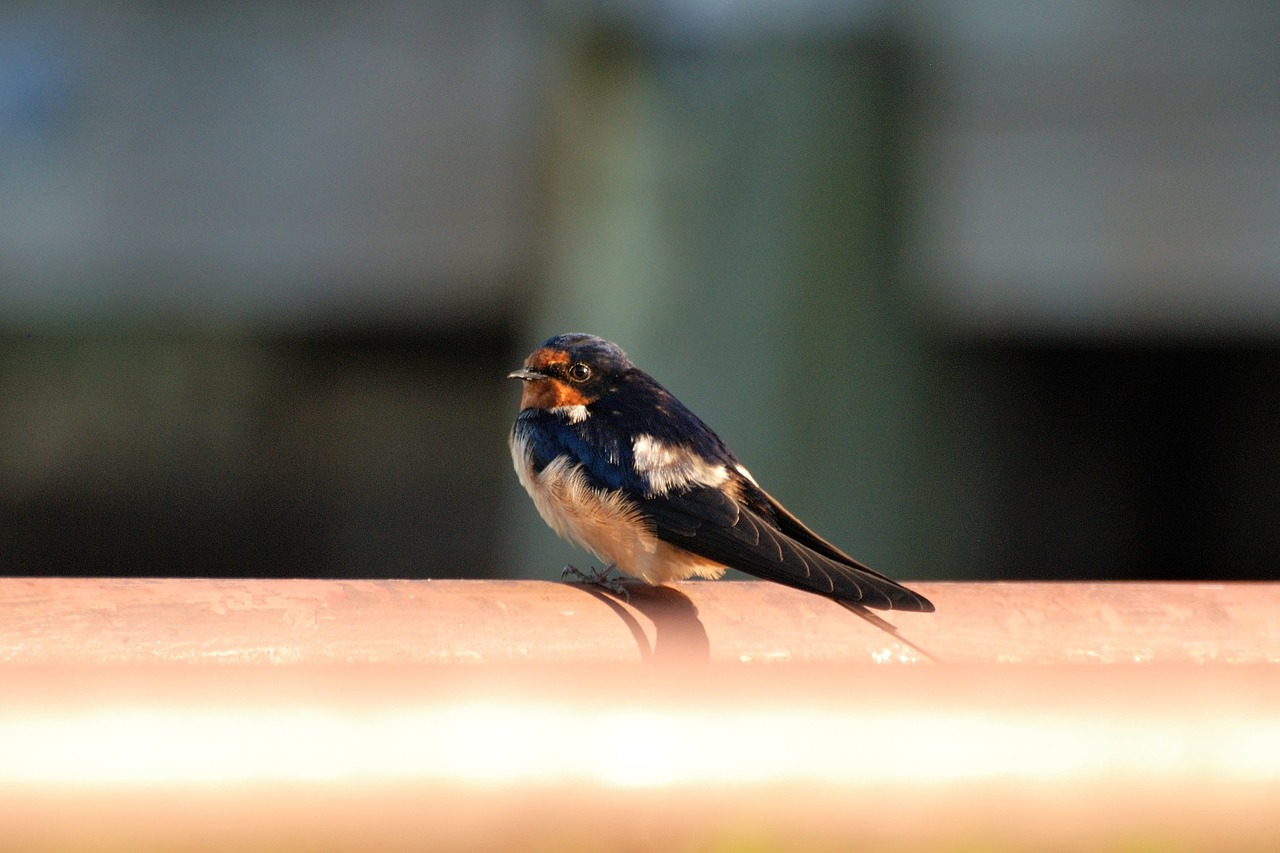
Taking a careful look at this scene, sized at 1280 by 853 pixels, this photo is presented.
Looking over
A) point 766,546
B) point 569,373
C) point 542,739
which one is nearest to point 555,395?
point 569,373

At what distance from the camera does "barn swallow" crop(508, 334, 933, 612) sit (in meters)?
1.70

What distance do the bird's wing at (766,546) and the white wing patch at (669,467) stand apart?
2 cm

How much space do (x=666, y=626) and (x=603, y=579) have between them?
0.55 metres

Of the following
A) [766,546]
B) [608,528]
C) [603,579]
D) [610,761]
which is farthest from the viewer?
[608,528]

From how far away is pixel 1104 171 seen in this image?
3.25 m

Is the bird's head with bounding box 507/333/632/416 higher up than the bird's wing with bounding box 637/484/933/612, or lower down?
higher up

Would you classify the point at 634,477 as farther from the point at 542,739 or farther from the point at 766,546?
the point at 542,739

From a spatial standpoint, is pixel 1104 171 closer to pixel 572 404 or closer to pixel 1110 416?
→ pixel 1110 416

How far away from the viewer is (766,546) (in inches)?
62.2

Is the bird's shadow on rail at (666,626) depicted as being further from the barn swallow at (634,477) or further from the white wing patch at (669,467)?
the white wing patch at (669,467)

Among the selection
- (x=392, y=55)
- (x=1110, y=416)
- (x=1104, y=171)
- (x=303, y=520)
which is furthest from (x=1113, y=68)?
(x=303, y=520)

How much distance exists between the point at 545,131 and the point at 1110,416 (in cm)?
146

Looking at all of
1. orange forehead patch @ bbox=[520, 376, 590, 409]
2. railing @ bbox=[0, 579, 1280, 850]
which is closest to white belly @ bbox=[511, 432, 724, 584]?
orange forehead patch @ bbox=[520, 376, 590, 409]

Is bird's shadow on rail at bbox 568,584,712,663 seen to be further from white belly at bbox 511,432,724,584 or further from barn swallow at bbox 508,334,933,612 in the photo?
white belly at bbox 511,432,724,584
